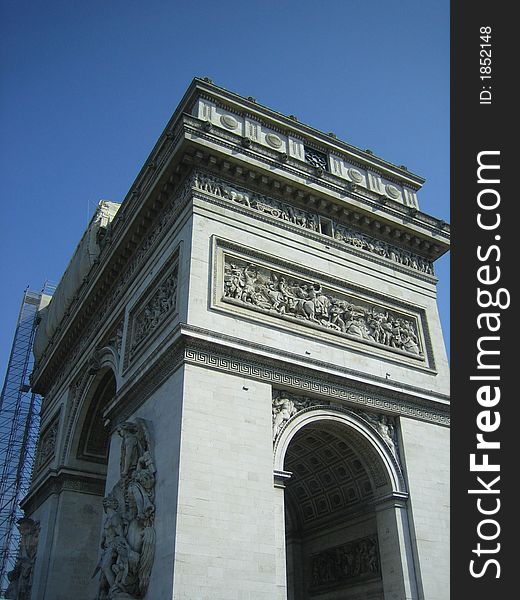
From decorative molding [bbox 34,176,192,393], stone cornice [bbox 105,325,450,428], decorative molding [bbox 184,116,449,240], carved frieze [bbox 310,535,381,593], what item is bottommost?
carved frieze [bbox 310,535,381,593]

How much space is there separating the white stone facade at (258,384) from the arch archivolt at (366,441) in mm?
46

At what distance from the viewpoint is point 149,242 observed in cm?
1811

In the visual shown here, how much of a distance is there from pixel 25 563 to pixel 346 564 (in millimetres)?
10707

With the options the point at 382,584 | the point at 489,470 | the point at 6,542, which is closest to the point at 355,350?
the point at 382,584

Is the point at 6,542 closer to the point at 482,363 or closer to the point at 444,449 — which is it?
the point at 444,449

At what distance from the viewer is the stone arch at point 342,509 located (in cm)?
1432

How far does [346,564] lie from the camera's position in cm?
1598

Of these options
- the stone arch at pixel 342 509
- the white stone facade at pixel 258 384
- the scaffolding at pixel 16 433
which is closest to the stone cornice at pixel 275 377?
the white stone facade at pixel 258 384

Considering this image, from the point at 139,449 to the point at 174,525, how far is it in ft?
9.56

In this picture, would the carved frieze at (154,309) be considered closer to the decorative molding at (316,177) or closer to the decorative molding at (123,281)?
the decorative molding at (123,281)

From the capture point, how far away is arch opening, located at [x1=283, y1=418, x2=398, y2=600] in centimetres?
1520

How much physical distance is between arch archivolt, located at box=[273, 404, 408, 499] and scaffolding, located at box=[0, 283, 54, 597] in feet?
76.6

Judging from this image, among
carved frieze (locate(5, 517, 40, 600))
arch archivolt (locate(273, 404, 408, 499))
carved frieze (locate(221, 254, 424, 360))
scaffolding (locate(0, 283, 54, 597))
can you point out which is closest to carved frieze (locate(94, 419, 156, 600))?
arch archivolt (locate(273, 404, 408, 499))

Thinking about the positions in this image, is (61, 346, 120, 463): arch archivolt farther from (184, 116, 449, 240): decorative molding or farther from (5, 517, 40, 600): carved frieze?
(184, 116, 449, 240): decorative molding
